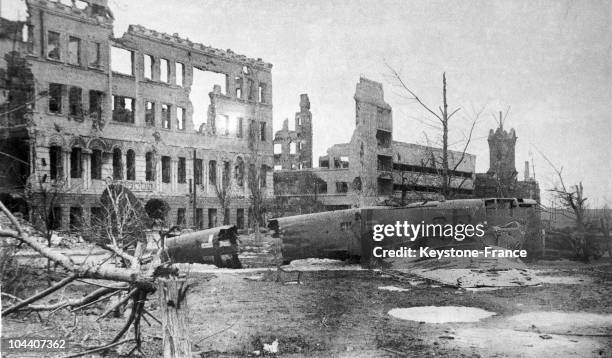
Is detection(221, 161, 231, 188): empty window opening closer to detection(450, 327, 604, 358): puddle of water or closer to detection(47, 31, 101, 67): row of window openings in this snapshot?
detection(47, 31, 101, 67): row of window openings

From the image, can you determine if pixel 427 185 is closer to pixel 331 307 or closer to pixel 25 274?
pixel 331 307

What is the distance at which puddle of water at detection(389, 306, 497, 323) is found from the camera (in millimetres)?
6914

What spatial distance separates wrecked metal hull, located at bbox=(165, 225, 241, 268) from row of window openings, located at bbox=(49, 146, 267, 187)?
3.18 m

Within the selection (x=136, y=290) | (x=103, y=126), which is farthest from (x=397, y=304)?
(x=103, y=126)

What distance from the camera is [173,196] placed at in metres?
15.1

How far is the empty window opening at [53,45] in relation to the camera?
1272 centimetres

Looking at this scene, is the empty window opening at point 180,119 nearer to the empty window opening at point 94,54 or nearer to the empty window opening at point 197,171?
the empty window opening at point 197,171

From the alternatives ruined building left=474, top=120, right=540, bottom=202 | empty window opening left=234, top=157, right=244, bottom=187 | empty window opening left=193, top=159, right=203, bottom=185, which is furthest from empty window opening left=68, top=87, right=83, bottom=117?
ruined building left=474, top=120, right=540, bottom=202

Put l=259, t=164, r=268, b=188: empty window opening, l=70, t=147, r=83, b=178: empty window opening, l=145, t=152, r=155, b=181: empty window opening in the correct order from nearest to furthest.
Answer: l=70, t=147, r=83, b=178: empty window opening
l=145, t=152, r=155, b=181: empty window opening
l=259, t=164, r=268, b=188: empty window opening

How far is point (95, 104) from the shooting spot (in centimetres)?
1447

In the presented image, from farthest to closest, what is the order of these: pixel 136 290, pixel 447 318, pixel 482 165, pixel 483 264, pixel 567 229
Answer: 1. pixel 482 165
2. pixel 567 229
3. pixel 483 264
4. pixel 447 318
5. pixel 136 290

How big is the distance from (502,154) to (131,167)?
13.7m

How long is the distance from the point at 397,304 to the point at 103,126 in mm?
10320

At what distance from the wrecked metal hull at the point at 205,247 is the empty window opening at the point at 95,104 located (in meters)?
4.62
